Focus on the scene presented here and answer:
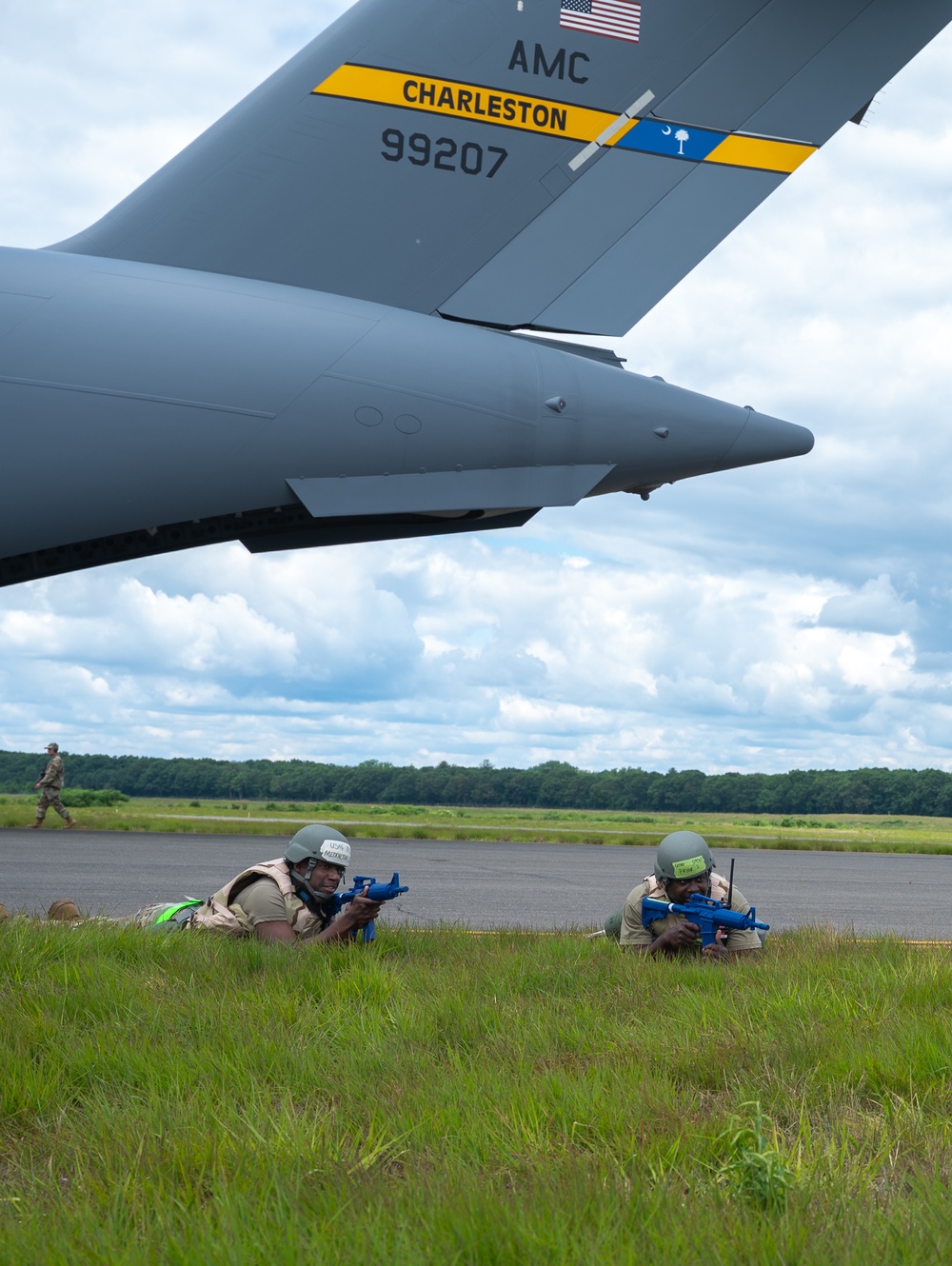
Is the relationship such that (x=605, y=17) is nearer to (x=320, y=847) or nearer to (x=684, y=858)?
(x=684, y=858)

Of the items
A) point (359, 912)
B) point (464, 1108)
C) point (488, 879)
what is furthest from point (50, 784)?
point (464, 1108)

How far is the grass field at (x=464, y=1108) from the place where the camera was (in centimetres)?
243

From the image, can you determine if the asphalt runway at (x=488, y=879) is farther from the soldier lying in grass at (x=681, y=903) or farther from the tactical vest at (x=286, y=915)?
the tactical vest at (x=286, y=915)

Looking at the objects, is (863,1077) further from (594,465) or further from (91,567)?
(91,567)

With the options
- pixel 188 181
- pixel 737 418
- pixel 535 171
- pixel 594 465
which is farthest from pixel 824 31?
pixel 188 181

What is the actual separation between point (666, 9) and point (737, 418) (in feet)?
8.83

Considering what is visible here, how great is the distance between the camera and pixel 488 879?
47.0ft

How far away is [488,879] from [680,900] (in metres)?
8.17

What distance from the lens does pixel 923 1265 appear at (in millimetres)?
2266

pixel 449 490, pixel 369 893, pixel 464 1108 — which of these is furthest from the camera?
pixel 449 490

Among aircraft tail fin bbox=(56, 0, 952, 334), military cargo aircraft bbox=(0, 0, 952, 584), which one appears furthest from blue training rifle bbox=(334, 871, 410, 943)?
aircraft tail fin bbox=(56, 0, 952, 334)

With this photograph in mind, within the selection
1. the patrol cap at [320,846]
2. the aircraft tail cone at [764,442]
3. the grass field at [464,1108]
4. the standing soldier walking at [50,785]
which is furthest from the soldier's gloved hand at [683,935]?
the standing soldier walking at [50,785]

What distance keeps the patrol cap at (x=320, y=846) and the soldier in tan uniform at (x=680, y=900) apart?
1742 millimetres

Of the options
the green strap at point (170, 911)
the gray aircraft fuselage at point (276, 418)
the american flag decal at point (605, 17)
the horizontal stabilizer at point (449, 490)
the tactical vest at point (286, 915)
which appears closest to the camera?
the gray aircraft fuselage at point (276, 418)
